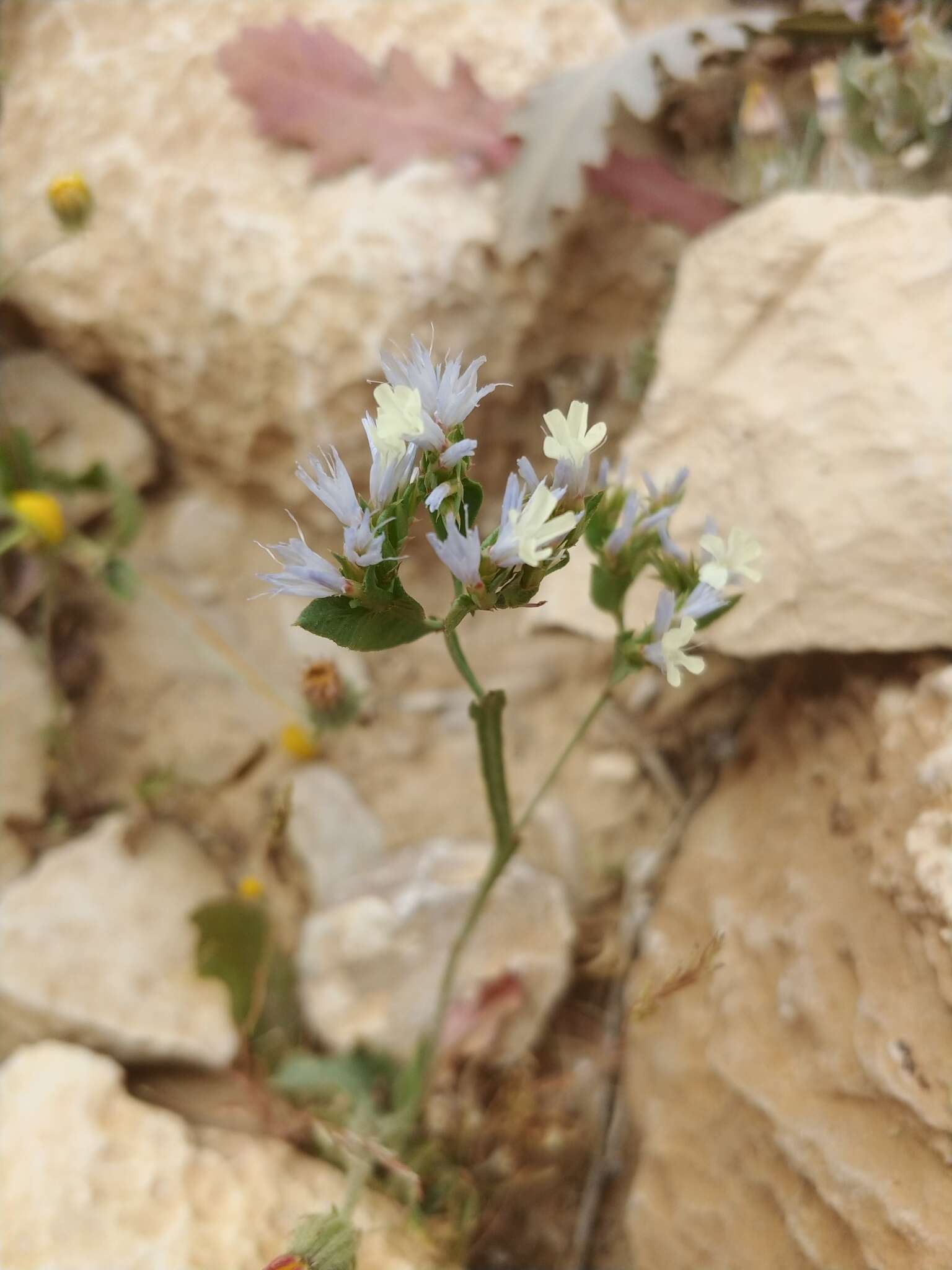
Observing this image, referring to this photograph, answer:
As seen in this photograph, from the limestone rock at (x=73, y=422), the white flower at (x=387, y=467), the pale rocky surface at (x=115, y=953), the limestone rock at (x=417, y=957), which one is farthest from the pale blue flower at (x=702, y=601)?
the limestone rock at (x=73, y=422)

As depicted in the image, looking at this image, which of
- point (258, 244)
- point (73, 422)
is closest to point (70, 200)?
point (258, 244)

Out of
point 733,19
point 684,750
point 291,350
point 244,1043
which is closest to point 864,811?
point 684,750

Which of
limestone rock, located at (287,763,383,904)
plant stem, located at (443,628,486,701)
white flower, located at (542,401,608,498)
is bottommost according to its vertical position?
limestone rock, located at (287,763,383,904)

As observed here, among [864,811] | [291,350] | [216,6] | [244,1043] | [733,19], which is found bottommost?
[244,1043]

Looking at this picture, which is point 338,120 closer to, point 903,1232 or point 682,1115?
point 682,1115

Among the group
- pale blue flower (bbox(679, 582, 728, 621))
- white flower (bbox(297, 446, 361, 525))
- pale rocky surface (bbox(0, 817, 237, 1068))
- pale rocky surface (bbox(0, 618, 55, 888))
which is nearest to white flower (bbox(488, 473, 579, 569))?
white flower (bbox(297, 446, 361, 525))

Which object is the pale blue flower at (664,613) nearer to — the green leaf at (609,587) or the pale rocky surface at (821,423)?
the green leaf at (609,587)

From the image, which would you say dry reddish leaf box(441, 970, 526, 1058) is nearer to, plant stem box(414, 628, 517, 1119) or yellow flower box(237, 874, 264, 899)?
plant stem box(414, 628, 517, 1119)

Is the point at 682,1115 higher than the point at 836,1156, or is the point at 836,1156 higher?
Result: the point at 836,1156
